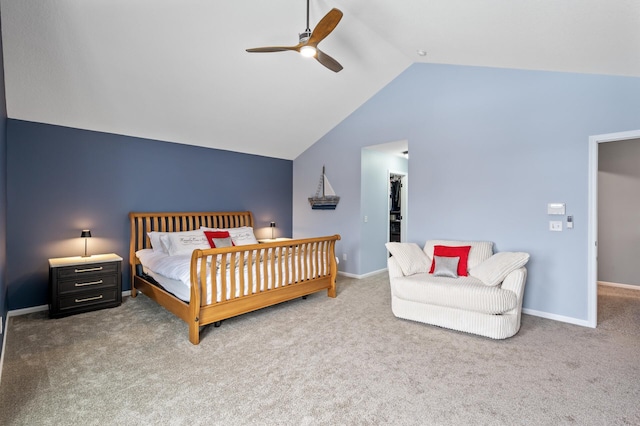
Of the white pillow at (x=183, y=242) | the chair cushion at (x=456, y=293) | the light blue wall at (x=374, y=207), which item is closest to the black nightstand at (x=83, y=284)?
the white pillow at (x=183, y=242)

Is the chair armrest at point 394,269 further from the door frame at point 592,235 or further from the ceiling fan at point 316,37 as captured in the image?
the ceiling fan at point 316,37

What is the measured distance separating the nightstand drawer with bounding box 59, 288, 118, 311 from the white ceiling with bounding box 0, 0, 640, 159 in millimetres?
2164

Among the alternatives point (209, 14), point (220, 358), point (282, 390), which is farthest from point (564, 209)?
point (209, 14)

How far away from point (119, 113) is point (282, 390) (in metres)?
3.92

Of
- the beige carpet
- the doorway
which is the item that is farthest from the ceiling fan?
the doorway

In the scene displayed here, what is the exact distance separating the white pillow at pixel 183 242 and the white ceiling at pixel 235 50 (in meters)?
1.55

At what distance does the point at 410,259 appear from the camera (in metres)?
4.00

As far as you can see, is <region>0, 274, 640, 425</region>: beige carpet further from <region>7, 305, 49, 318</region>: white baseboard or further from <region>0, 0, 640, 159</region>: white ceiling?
<region>0, 0, 640, 159</region>: white ceiling

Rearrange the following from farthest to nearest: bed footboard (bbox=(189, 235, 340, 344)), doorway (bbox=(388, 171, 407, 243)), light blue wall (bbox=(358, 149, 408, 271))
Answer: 1. doorway (bbox=(388, 171, 407, 243))
2. light blue wall (bbox=(358, 149, 408, 271))
3. bed footboard (bbox=(189, 235, 340, 344))

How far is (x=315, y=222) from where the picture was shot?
21.2 feet

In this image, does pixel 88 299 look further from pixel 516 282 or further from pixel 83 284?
pixel 516 282

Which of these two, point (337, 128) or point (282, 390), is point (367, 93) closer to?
point (337, 128)

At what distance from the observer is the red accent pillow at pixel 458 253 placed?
3.85 meters

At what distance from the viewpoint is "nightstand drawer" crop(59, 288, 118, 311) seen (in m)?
3.71
